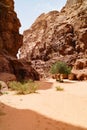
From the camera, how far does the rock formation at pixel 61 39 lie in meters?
41.8

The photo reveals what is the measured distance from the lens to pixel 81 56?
40688 millimetres

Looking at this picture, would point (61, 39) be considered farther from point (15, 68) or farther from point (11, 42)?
point (15, 68)

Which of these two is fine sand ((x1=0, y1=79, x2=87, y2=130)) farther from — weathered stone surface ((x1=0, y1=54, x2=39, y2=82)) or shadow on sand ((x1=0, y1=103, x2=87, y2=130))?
weathered stone surface ((x1=0, y1=54, x2=39, y2=82))

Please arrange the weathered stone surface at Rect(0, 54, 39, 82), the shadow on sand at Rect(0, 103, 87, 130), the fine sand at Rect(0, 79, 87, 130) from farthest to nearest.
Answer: the weathered stone surface at Rect(0, 54, 39, 82) < the fine sand at Rect(0, 79, 87, 130) < the shadow on sand at Rect(0, 103, 87, 130)

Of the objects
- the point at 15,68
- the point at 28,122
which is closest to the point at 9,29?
the point at 15,68

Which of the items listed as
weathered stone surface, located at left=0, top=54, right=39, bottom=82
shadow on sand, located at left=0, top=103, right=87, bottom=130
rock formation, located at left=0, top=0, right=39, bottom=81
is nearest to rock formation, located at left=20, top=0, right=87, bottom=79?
→ rock formation, located at left=0, top=0, right=39, bottom=81

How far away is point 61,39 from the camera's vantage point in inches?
1740

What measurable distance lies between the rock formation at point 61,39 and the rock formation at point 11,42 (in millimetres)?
13765

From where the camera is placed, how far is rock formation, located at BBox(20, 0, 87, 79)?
41812 mm

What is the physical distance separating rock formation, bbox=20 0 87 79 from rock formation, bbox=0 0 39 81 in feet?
45.2

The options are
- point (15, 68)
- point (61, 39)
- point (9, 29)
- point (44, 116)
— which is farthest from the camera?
point (61, 39)

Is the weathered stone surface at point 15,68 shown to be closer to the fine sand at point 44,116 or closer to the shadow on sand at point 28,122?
the fine sand at point 44,116

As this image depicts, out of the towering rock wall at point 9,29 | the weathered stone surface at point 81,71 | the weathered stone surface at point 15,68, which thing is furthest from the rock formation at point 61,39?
the weathered stone surface at point 15,68

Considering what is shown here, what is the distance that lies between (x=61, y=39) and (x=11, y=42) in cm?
2008
